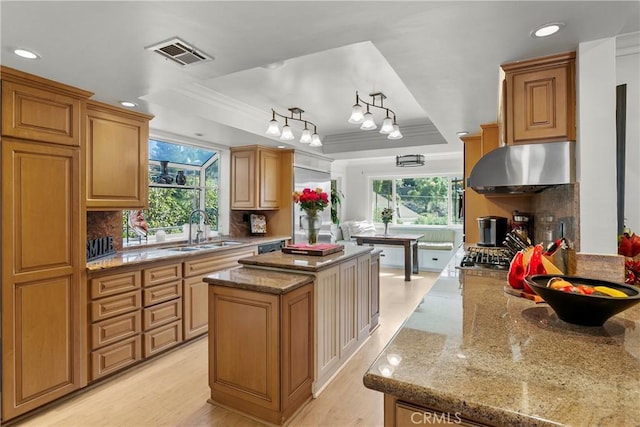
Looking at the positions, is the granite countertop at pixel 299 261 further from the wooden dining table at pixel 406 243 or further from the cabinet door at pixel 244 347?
the wooden dining table at pixel 406 243

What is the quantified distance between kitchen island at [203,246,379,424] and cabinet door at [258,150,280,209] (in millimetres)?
2095

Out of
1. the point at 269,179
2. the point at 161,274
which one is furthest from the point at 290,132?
the point at 161,274

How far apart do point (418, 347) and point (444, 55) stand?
1533mm

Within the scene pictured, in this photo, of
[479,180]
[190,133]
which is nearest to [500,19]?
[479,180]

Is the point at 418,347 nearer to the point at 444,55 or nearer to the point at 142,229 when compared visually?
the point at 444,55

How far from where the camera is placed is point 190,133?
3.75 m

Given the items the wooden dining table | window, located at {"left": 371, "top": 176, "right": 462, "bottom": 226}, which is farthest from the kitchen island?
window, located at {"left": 371, "top": 176, "right": 462, "bottom": 226}

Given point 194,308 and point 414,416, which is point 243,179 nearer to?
point 194,308

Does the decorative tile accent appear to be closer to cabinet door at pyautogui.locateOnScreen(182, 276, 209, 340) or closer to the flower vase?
cabinet door at pyautogui.locateOnScreen(182, 276, 209, 340)

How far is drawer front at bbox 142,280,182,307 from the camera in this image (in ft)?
8.94

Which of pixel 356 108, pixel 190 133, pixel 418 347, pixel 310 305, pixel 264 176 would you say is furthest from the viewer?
pixel 264 176

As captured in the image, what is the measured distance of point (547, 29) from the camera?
1.48 m

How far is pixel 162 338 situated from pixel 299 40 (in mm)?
2618

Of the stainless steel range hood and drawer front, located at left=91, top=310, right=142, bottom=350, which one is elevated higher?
the stainless steel range hood
